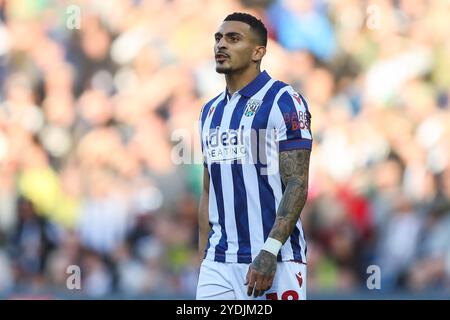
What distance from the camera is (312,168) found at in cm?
950

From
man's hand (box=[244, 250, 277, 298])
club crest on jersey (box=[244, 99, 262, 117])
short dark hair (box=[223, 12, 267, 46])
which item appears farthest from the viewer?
short dark hair (box=[223, 12, 267, 46])

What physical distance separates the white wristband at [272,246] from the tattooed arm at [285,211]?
0.05 feet

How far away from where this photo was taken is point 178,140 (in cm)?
964

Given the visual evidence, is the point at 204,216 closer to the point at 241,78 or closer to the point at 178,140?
the point at 241,78

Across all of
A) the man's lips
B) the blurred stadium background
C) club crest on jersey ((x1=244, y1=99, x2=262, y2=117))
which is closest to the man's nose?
the man's lips

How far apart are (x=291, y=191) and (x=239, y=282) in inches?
20.7

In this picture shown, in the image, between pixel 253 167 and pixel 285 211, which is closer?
pixel 285 211

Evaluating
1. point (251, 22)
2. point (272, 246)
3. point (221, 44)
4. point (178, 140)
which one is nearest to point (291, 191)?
point (272, 246)

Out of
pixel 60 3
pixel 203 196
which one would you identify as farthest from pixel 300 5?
pixel 203 196

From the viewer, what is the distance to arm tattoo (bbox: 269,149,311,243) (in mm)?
4594

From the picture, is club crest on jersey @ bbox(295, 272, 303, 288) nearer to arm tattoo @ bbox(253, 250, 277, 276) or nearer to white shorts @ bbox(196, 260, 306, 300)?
white shorts @ bbox(196, 260, 306, 300)

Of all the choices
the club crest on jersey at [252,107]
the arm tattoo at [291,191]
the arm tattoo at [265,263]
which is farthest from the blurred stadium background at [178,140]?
the arm tattoo at [265,263]

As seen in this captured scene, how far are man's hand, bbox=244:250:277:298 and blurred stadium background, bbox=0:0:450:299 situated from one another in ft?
15.1

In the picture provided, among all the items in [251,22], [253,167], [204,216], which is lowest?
[204,216]
